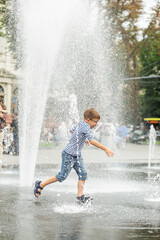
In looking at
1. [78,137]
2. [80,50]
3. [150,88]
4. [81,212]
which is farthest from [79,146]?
[150,88]

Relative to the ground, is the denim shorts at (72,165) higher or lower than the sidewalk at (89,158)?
higher

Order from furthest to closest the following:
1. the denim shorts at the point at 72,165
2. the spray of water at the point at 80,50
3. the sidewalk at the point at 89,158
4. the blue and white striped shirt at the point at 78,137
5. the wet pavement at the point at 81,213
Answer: the spray of water at the point at 80,50 → the sidewalk at the point at 89,158 → the denim shorts at the point at 72,165 → the blue and white striped shirt at the point at 78,137 → the wet pavement at the point at 81,213

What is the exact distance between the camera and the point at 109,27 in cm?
3111

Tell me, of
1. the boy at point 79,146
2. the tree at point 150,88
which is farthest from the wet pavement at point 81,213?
the tree at point 150,88

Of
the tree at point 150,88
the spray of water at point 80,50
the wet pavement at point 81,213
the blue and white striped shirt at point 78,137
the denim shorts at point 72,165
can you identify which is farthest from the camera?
the tree at point 150,88

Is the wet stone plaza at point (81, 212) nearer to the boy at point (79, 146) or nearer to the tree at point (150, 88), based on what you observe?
the boy at point (79, 146)

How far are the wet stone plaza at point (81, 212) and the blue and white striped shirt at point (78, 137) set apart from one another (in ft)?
2.58

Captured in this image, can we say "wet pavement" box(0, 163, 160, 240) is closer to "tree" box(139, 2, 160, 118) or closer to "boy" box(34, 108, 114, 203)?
"boy" box(34, 108, 114, 203)

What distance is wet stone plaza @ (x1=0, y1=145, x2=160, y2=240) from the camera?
5208 mm

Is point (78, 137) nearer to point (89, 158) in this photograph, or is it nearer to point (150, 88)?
point (89, 158)

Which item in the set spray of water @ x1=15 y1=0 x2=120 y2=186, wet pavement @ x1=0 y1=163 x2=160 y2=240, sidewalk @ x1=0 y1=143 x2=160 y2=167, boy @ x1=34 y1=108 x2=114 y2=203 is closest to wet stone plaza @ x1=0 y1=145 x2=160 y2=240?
wet pavement @ x1=0 y1=163 x2=160 y2=240

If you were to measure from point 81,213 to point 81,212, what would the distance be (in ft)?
0.24

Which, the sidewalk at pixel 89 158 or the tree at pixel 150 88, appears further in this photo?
the tree at pixel 150 88

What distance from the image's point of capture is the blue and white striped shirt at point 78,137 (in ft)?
23.1
